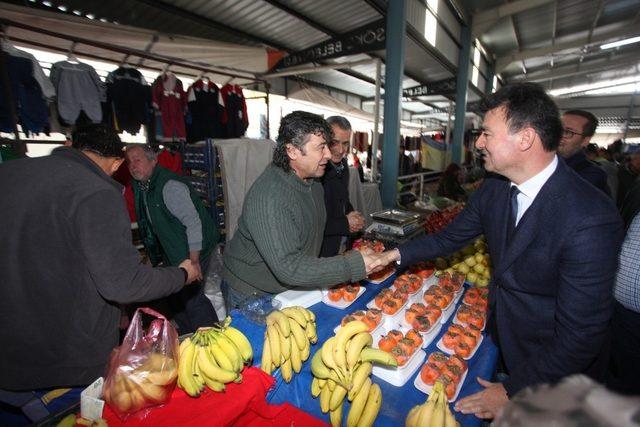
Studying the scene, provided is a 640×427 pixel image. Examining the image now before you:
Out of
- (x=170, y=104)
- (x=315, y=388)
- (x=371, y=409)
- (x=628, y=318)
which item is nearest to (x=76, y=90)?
(x=170, y=104)

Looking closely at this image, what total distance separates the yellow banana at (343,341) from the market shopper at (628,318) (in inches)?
75.0

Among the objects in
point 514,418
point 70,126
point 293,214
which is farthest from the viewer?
point 70,126

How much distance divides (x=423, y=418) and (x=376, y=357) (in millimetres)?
294

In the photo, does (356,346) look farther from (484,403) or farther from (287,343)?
(484,403)

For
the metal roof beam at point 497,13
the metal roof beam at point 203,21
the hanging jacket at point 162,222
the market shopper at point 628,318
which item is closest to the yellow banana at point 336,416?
the market shopper at point 628,318

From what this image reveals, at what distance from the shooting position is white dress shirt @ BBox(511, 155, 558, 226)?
168cm

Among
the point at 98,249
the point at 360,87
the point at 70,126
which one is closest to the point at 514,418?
the point at 98,249

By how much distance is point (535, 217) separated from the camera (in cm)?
162

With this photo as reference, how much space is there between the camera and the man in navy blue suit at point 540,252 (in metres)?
1.44

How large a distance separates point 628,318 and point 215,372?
9.74 ft

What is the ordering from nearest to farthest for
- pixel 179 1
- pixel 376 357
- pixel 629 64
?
pixel 376 357, pixel 179 1, pixel 629 64

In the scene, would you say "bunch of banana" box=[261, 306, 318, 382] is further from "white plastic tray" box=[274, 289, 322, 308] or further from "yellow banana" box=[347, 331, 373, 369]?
"white plastic tray" box=[274, 289, 322, 308]

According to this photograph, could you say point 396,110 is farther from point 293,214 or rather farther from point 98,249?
point 98,249

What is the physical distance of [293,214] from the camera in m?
2.03
